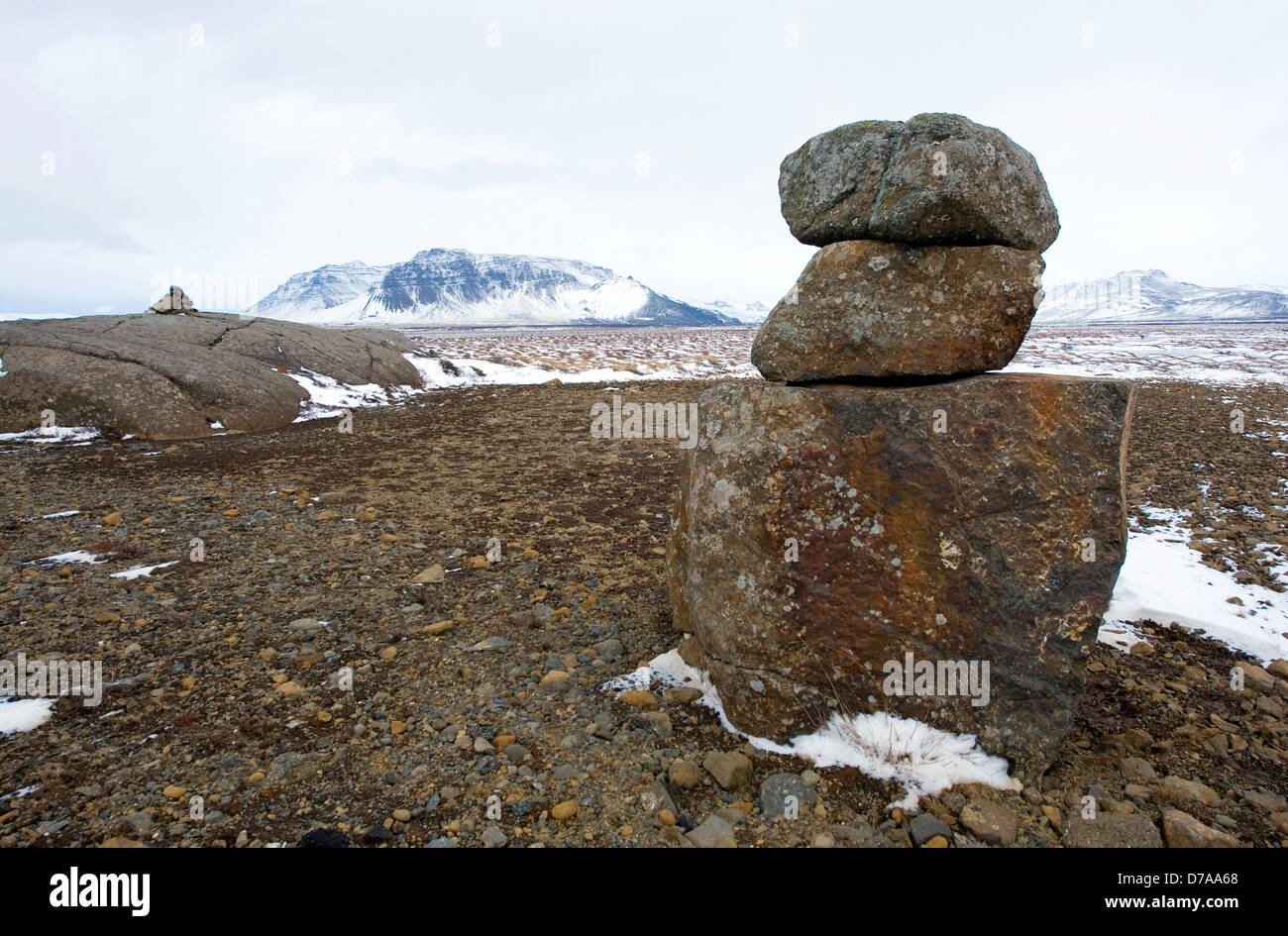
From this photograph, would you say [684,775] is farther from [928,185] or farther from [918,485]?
[928,185]

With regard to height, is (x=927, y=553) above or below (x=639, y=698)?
above

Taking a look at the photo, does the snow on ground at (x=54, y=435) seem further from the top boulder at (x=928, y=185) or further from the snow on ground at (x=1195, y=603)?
the snow on ground at (x=1195, y=603)

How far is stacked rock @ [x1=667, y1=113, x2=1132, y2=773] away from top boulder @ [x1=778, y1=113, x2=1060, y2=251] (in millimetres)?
14

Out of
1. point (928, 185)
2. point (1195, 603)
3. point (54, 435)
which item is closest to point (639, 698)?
point (928, 185)

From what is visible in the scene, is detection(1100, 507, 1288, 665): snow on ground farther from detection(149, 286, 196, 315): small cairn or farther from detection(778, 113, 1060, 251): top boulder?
detection(149, 286, 196, 315): small cairn

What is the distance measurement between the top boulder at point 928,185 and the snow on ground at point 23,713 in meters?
6.46

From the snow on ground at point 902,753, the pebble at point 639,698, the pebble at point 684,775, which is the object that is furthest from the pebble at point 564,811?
the snow on ground at point 902,753

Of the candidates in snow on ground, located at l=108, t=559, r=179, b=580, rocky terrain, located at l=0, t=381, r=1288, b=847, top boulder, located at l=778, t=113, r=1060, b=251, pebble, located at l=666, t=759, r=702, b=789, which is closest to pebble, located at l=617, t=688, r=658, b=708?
rocky terrain, located at l=0, t=381, r=1288, b=847

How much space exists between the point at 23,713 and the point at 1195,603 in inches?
380

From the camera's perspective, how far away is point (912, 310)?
4.53 m

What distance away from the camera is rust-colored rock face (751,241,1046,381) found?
4.47m

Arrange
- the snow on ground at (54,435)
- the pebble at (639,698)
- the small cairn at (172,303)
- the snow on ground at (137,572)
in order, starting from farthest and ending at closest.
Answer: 1. the small cairn at (172,303)
2. the snow on ground at (54,435)
3. the snow on ground at (137,572)
4. the pebble at (639,698)

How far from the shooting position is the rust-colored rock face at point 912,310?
447cm

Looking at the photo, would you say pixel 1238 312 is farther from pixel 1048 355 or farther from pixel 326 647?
pixel 326 647
